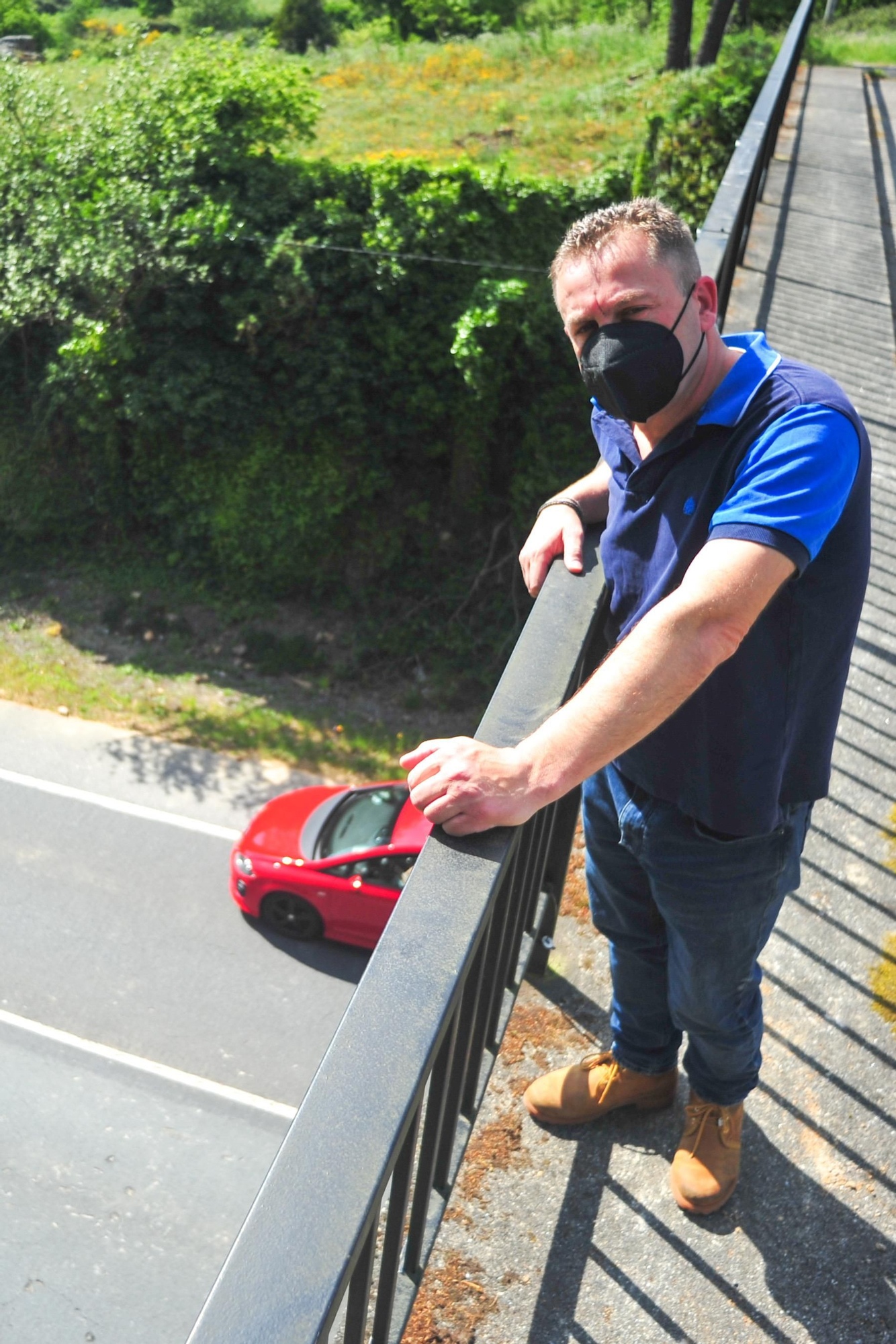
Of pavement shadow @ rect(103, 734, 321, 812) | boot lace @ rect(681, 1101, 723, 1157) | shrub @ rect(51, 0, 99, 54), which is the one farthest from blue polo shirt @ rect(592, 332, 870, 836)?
shrub @ rect(51, 0, 99, 54)

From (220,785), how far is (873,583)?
10001mm

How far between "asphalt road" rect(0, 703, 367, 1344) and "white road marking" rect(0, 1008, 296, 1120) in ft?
0.05

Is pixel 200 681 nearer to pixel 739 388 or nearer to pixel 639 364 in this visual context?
pixel 639 364

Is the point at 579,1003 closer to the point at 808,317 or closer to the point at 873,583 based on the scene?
the point at 873,583

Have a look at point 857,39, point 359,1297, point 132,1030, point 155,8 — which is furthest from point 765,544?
point 155,8

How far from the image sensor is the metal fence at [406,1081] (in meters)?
0.98

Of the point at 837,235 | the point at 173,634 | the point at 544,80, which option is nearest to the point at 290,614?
the point at 173,634

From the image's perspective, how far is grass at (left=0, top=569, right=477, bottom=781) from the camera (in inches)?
561

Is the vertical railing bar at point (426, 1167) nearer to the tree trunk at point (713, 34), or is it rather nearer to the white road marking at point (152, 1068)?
the white road marking at point (152, 1068)

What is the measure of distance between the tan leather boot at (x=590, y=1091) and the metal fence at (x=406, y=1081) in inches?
9.1

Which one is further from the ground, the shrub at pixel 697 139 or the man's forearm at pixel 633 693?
the shrub at pixel 697 139

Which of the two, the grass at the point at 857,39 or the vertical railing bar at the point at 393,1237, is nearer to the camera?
the vertical railing bar at the point at 393,1237

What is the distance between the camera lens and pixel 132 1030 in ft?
29.8

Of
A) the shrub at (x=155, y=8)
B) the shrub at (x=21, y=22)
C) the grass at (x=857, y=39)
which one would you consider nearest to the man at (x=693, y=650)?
the grass at (x=857, y=39)
